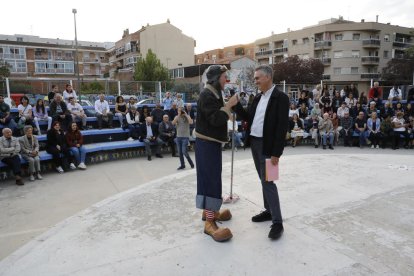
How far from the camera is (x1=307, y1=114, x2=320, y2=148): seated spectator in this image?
10852 mm

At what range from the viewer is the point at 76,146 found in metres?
7.61

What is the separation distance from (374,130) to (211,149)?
9.65 m

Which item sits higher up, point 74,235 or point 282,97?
point 282,97

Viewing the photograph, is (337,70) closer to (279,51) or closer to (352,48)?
(352,48)

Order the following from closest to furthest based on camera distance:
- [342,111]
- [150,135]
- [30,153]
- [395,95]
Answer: [30,153], [150,135], [342,111], [395,95]

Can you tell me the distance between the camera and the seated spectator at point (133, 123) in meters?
9.49

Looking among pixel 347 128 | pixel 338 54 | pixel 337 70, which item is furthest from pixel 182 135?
pixel 338 54

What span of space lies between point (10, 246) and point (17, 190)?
2.65 m

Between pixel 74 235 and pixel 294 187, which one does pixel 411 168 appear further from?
pixel 74 235

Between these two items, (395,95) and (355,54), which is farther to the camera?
(355,54)

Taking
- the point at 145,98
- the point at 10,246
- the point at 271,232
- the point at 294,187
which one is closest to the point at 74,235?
the point at 10,246

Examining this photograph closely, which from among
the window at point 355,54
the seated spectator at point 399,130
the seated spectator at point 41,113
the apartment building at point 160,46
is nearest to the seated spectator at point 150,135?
the seated spectator at point 41,113

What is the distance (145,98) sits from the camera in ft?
47.5

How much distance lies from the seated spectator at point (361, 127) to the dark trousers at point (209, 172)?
364 inches
